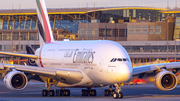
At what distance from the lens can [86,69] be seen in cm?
2920

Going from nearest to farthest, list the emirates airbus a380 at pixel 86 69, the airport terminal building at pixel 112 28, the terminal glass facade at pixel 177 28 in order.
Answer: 1. the emirates airbus a380 at pixel 86 69
2. the airport terminal building at pixel 112 28
3. the terminal glass facade at pixel 177 28

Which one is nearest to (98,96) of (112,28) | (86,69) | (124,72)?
(86,69)

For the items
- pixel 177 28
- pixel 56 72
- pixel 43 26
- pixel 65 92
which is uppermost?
pixel 177 28

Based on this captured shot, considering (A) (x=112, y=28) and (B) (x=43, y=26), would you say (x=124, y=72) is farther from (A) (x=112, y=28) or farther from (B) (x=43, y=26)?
(A) (x=112, y=28)

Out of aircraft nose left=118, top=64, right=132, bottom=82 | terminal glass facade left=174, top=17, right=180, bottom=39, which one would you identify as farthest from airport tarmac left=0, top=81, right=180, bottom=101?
terminal glass facade left=174, top=17, right=180, bottom=39

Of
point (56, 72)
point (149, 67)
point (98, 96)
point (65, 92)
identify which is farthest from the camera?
point (65, 92)

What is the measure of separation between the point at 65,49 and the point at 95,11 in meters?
86.9

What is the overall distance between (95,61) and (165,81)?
7.07 metres

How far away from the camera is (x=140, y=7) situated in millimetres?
120125

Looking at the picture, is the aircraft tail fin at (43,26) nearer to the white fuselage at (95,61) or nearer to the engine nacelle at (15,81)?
the white fuselage at (95,61)

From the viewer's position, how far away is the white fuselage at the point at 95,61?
26500mm

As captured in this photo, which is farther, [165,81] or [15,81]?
[165,81]

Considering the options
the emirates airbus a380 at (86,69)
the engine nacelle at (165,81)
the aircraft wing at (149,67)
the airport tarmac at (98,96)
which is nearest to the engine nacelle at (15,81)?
the emirates airbus a380 at (86,69)

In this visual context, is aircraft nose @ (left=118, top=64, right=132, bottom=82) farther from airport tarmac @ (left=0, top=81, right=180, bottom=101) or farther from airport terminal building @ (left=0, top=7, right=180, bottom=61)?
airport terminal building @ (left=0, top=7, right=180, bottom=61)
